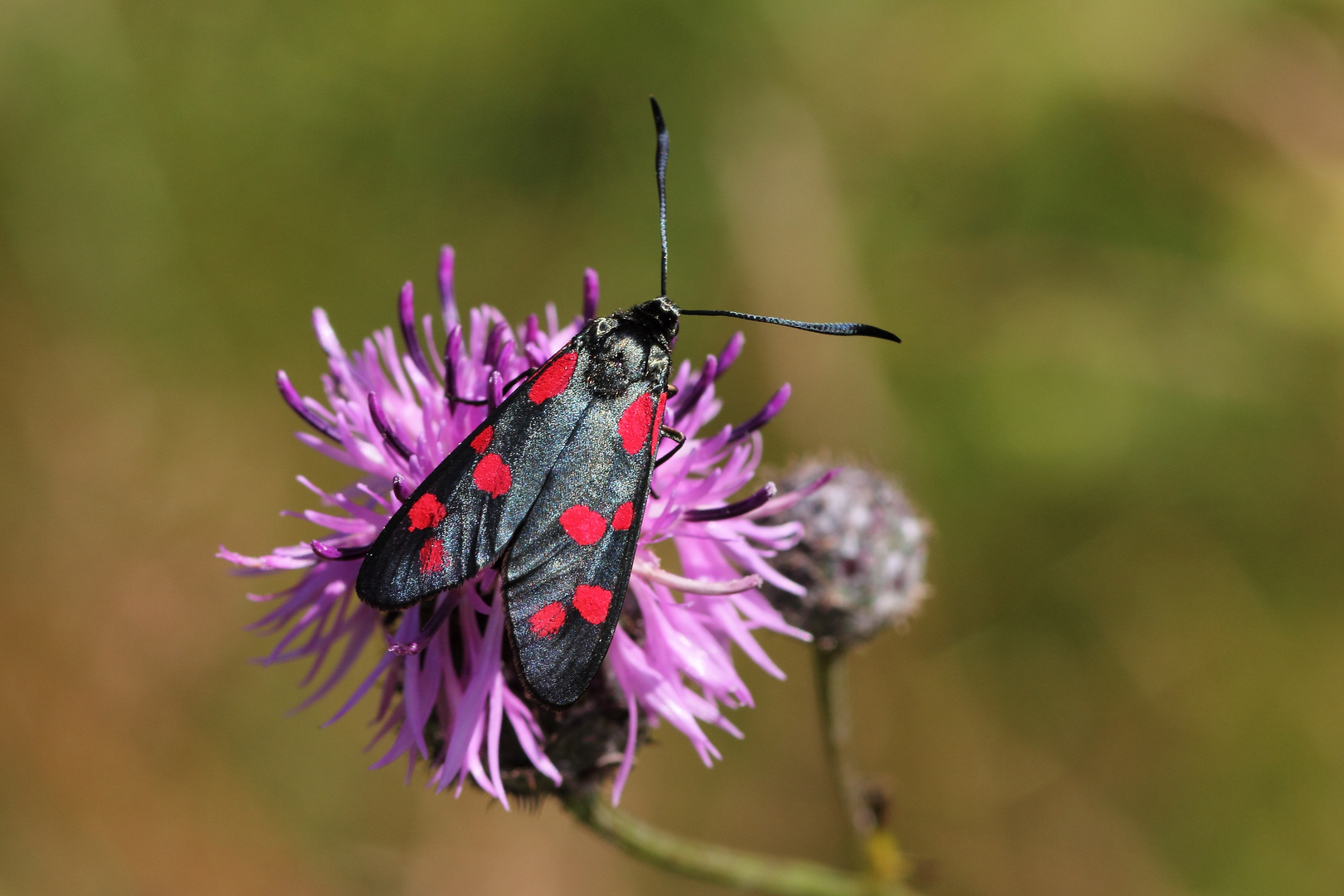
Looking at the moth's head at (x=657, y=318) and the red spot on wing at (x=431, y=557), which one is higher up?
the moth's head at (x=657, y=318)

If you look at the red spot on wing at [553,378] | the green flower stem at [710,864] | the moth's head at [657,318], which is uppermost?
the moth's head at [657,318]

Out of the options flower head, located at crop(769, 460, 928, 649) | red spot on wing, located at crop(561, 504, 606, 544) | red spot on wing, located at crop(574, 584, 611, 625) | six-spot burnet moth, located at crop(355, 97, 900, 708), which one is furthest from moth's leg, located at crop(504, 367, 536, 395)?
flower head, located at crop(769, 460, 928, 649)

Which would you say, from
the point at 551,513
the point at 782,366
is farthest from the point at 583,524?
the point at 782,366

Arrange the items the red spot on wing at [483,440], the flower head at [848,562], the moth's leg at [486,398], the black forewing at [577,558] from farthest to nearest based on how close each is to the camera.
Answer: the flower head at [848,562]
the moth's leg at [486,398]
the red spot on wing at [483,440]
the black forewing at [577,558]

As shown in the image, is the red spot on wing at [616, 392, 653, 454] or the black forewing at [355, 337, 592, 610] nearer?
the black forewing at [355, 337, 592, 610]

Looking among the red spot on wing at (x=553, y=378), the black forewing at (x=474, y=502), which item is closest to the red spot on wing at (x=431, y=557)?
the black forewing at (x=474, y=502)

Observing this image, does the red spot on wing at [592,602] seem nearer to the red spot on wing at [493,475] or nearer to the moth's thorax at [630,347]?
the red spot on wing at [493,475]

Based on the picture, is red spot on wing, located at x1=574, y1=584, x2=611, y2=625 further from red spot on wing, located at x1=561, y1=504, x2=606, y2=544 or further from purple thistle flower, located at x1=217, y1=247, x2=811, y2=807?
purple thistle flower, located at x1=217, y1=247, x2=811, y2=807
